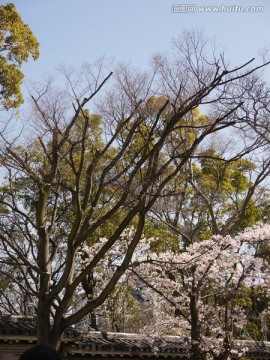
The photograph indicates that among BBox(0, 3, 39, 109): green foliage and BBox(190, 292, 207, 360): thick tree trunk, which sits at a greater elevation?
BBox(0, 3, 39, 109): green foliage

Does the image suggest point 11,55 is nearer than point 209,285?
Yes

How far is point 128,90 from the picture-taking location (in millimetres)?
10766

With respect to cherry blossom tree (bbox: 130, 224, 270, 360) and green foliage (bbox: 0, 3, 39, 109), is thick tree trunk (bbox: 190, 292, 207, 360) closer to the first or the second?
cherry blossom tree (bbox: 130, 224, 270, 360)

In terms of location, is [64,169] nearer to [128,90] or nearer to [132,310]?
[128,90]

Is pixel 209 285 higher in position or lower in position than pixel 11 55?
lower

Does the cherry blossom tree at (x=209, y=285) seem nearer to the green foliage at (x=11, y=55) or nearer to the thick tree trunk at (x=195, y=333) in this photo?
A: the thick tree trunk at (x=195, y=333)

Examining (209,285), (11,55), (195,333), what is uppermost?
(11,55)

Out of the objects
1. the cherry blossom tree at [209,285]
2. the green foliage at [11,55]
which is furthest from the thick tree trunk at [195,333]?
the green foliage at [11,55]

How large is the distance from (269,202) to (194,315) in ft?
34.1

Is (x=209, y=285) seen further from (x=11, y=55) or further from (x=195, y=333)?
(x=11, y=55)

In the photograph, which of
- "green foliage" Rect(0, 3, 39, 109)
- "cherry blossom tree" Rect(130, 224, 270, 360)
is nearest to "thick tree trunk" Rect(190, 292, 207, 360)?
"cherry blossom tree" Rect(130, 224, 270, 360)

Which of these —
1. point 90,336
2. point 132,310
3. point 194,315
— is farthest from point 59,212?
point 194,315

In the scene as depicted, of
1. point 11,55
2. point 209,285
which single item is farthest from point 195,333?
point 11,55

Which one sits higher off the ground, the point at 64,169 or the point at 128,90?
the point at 128,90
